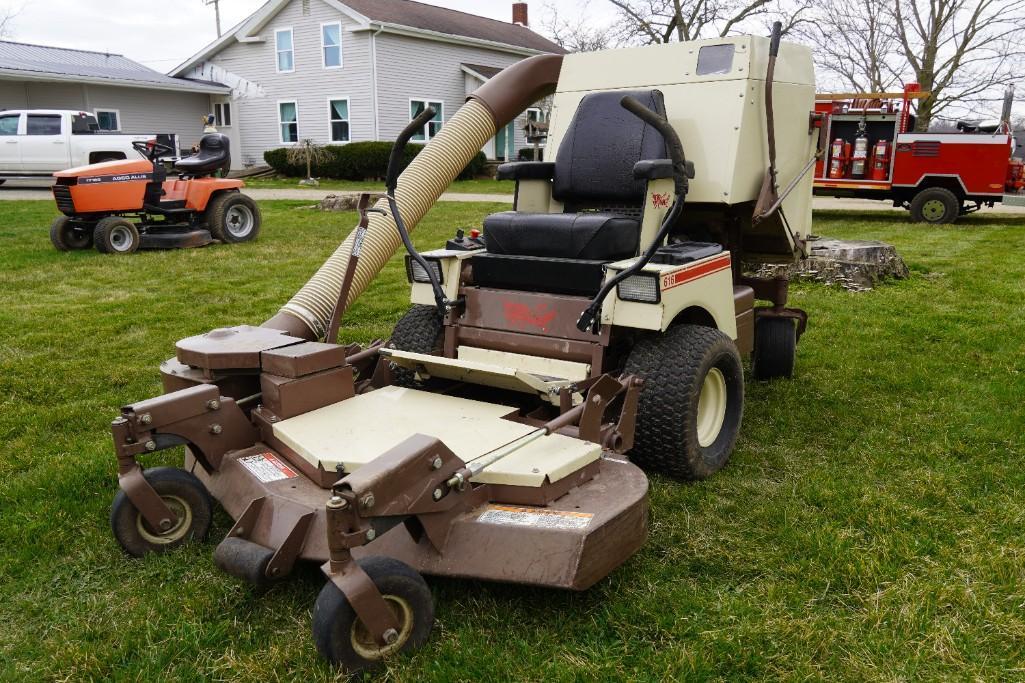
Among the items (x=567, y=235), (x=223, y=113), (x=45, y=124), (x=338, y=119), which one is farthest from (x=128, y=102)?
(x=567, y=235)

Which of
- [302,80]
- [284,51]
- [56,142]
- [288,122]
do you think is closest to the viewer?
[56,142]

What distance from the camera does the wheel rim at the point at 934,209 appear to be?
14.1 metres

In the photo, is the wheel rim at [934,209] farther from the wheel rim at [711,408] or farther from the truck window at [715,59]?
the wheel rim at [711,408]

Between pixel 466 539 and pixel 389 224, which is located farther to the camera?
pixel 389 224

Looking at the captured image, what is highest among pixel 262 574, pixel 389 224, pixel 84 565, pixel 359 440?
pixel 389 224

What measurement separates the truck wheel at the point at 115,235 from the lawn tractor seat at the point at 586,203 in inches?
271

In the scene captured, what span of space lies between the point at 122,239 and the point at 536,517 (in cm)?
877

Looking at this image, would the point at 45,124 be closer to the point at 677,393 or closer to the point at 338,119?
the point at 338,119

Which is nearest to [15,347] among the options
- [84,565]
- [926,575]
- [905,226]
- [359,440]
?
[84,565]

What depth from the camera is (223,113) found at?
87.2ft

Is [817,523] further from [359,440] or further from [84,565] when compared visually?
[84,565]

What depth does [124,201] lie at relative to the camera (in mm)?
9914

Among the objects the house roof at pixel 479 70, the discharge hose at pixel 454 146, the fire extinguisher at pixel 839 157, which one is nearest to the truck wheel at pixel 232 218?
the discharge hose at pixel 454 146

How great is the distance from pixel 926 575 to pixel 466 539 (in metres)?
1.56
